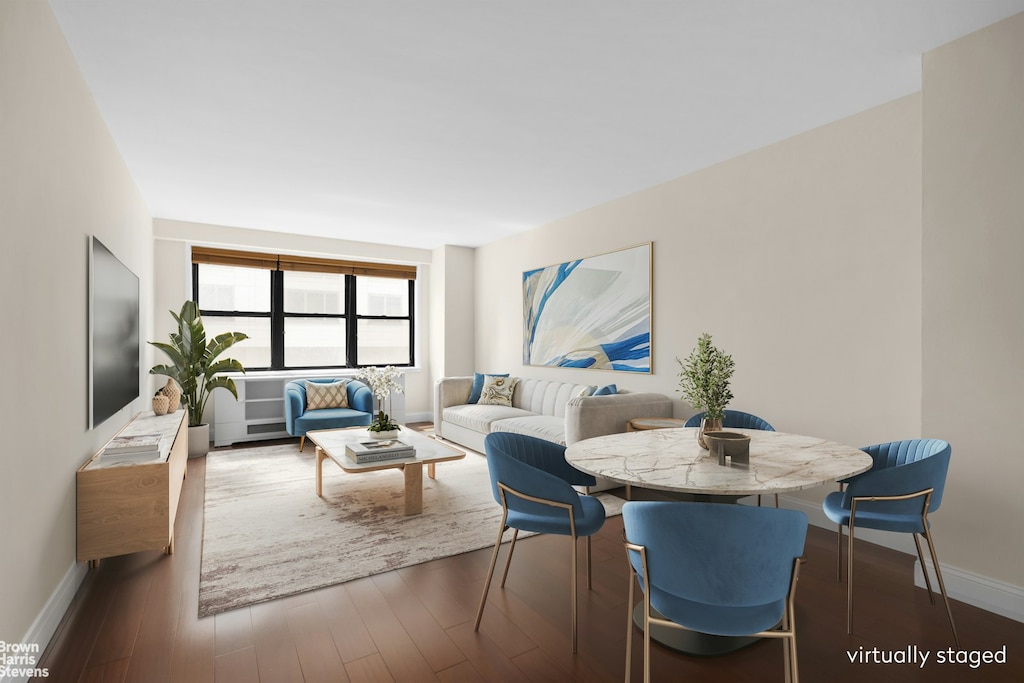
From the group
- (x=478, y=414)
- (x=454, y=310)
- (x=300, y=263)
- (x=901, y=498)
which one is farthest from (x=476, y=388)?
(x=901, y=498)

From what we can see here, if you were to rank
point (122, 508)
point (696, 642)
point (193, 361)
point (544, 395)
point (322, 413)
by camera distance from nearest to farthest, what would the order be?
point (696, 642)
point (122, 508)
point (193, 361)
point (544, 395)
point (322, 413)

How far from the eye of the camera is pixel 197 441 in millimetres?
5547

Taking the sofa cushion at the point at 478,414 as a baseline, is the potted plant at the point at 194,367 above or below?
above

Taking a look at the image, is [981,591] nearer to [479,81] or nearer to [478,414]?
[479,81]

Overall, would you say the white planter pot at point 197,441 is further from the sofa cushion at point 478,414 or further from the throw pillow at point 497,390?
the throw pillow at point 497,390

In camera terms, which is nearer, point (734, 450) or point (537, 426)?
point (734, 450)

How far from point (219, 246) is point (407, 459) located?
4415 millimetres

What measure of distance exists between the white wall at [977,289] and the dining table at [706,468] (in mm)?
793

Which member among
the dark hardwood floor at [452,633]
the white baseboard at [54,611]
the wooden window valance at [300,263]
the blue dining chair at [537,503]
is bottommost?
A: the dark hardwood floor at [452,633]

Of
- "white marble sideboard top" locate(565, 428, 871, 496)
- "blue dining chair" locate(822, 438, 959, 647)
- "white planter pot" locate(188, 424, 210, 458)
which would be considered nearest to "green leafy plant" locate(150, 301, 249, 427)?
"white planter pot" locate(188, 424, 210, 458)

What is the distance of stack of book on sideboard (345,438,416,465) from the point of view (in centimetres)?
375

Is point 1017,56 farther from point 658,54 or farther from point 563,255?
point 563,255

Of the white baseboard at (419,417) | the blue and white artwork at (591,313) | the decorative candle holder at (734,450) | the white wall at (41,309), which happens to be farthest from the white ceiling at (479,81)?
the white baseboard at (419,417)

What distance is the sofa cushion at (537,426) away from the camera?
4555mm
